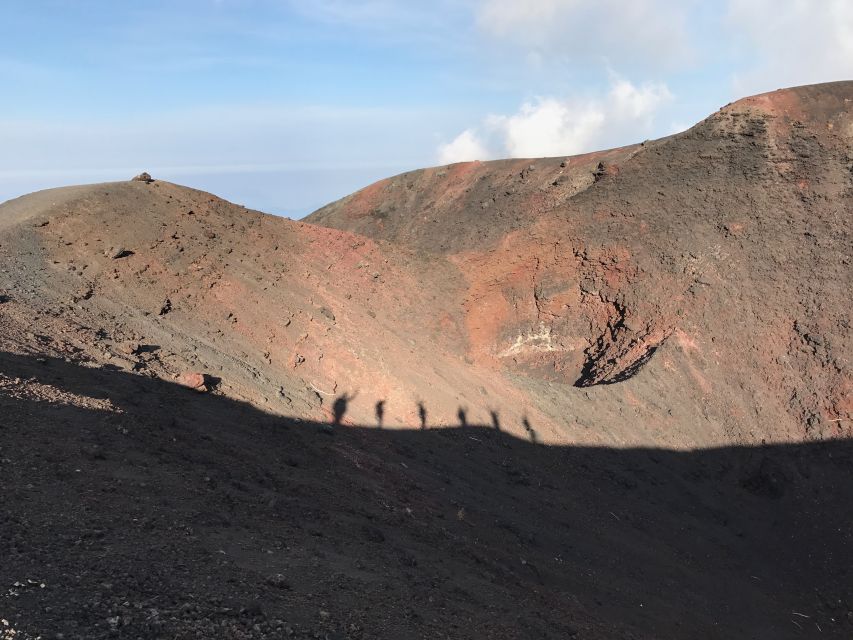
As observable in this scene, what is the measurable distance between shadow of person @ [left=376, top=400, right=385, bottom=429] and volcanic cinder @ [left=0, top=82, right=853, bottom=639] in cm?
8

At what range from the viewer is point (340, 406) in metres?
14.6

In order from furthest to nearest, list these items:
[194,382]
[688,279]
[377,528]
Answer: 1. [688,279]
2. [194,382]
3. [377,528]

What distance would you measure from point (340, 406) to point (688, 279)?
41.7ft

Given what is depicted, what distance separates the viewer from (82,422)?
8.37 metres

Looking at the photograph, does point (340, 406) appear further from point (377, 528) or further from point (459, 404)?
point (377, 528)

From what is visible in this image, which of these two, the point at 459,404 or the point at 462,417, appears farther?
the point at 459,404

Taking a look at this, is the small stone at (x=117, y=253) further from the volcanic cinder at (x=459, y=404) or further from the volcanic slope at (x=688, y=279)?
the volcanic slope at (x=688, y=279)

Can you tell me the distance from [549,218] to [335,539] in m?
18.5

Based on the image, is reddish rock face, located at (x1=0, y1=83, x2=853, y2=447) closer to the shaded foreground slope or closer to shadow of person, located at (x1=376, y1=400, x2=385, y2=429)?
shadow of person, located at (x1=376, y1=400, x2=385, y2=429)

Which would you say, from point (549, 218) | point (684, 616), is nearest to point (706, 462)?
point (684, 616)

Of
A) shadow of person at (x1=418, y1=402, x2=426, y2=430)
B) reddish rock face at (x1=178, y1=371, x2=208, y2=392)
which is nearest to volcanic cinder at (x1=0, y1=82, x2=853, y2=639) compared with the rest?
reddish rock face at (x1=178, y1=371, x2=208, y2=392)

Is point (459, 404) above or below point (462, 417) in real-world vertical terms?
above

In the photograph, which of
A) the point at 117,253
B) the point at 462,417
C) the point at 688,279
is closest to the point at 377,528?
the point at 462,417

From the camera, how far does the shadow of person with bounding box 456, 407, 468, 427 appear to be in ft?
53.6
